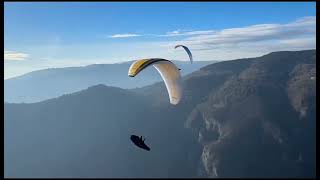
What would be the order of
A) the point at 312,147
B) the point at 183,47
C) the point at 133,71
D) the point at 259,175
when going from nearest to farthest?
1. the point at 133,71
2. the point at 183,47
3. the point at 259,175
4. the point at 312,147

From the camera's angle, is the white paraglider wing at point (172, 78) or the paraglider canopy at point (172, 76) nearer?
the paraglider canopy at point (172, 76)

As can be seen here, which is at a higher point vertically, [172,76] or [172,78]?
[172,76]

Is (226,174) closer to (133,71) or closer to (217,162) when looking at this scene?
(217,162)

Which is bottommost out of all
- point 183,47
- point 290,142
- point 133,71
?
point 133,71

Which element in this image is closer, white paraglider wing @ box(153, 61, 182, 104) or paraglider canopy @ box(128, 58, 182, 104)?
paraglider canopy @ box(128, 58, 182, 104)

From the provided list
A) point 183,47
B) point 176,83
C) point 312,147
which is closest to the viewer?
point 176,83

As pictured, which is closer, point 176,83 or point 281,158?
point 176,83

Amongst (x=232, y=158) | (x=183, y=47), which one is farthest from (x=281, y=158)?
(x=183, y=47)

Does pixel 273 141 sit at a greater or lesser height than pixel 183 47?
greater
